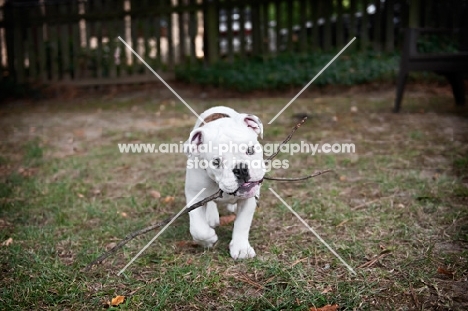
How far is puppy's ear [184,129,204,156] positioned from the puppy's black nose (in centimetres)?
31

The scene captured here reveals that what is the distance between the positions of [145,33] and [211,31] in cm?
129

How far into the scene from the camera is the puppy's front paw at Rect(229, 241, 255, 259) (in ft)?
9.06

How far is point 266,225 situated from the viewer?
3.26m

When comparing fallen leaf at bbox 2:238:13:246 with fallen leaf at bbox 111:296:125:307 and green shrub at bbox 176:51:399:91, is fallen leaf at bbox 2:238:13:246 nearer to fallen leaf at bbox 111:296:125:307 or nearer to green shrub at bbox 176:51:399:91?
fallen leaf at bbox 111:296:125:307

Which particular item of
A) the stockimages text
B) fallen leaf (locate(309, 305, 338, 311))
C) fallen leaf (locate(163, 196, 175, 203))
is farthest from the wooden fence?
fallen leaf (locate(309, 305, 338, 311))

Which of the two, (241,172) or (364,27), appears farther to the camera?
(364,27)

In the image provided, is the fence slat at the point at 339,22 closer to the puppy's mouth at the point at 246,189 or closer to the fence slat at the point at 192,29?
the fence slat at the point at 192,29

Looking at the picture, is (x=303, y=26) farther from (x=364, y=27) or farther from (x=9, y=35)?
(x=9, y=35)

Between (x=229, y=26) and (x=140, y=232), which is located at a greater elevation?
(x=229, y=26)

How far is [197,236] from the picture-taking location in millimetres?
2789

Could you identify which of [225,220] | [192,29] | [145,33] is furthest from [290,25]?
[225,220]

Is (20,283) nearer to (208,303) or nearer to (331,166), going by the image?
(208,303)

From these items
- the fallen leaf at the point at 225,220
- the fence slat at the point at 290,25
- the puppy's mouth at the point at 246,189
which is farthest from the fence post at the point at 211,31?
the puppy's mouth at the point at 246,189

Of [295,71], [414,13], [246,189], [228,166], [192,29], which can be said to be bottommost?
[246,189]
